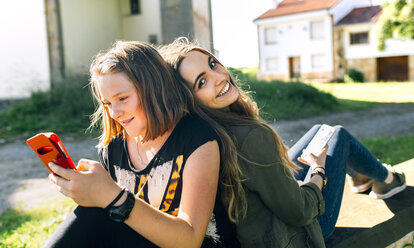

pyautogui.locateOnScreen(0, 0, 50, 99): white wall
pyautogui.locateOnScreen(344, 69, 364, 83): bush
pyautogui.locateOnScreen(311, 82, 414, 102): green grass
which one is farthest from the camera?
pyautogui.locateOnScreen(344, 69, 364, 83): bush

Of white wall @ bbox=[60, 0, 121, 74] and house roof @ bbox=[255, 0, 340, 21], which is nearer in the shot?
white wall @ bbox=[60, 0, 121, 74]

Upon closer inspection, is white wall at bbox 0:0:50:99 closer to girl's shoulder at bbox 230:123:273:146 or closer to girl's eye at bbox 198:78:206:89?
girl's eye at bbox 198:78:206:89

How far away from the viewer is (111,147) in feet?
5.51

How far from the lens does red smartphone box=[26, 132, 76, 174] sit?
1.19 meters

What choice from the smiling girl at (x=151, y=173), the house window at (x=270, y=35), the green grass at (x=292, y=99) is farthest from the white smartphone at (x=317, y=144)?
the house window at (x=270, y=35)

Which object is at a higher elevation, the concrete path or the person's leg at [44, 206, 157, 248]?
the person's leg at [44, 206, 157, 248]

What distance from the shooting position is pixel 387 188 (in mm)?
2500

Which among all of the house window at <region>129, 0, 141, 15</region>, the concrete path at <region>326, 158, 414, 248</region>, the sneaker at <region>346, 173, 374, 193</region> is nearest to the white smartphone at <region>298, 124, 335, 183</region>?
the concrete path at <region>326, 158, 414, 248</region>

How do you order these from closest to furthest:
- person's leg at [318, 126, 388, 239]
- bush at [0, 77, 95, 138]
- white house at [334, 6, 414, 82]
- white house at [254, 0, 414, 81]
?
1. person's leg at [318, 126, 388, 239]
2. bush at [0, 77, 95, 138]
3. white house at [334, 6, 414, 82]
4. white house at [254, 0, 414, 81]

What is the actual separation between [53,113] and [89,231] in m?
8.14

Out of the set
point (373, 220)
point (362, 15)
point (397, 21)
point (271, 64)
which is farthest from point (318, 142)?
point (271, 64)

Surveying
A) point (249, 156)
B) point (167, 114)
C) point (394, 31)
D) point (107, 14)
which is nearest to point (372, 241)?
point (249, 156)

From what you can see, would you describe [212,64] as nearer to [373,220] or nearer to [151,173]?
[151,173]

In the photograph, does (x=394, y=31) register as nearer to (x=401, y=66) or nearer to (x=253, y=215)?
(x=401, y=66)
